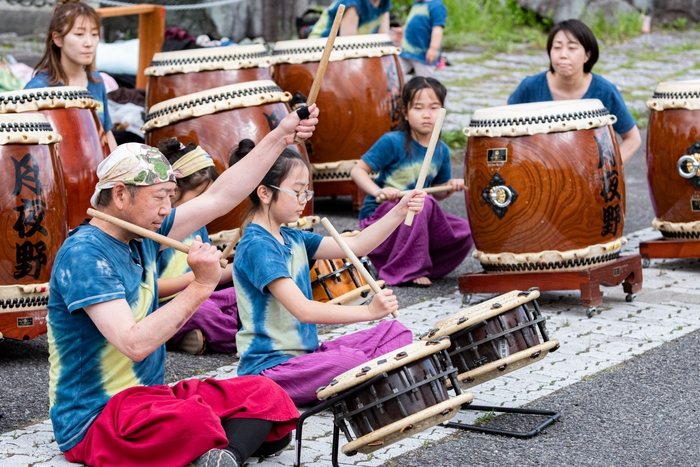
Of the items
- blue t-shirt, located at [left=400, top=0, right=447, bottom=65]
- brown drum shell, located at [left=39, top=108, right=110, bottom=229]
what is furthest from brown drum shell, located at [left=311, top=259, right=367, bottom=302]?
blue t-shirt, located at [left=400, top=0, right=447, bottom=65]

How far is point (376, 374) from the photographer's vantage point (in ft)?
8.29

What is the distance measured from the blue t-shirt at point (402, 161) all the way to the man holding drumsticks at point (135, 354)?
6.81 feet

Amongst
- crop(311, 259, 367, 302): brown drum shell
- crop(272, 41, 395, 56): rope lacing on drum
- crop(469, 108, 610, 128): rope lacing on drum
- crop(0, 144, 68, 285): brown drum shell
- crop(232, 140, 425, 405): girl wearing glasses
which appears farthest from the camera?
crop(272, 41, 395, 56): rope lacing on drum

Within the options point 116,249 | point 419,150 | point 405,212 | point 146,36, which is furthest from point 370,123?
point 116,249

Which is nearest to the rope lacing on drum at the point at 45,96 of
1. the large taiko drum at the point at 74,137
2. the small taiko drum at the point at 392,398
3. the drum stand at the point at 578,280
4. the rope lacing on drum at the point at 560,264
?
the large taiko drum at the point at 74,137

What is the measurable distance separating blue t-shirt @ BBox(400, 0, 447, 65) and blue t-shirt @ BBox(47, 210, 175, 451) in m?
5.21

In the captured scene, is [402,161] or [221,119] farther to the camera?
[402,161]

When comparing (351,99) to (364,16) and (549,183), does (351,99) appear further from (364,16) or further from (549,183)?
(549,183)

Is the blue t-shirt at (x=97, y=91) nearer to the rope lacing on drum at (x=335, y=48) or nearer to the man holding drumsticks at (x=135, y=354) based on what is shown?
the rope lacing on drum at (x=335, y=48)

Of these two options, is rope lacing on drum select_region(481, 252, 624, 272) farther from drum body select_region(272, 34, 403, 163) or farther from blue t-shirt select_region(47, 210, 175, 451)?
blue t-shirt select_region(47, 210, 175, 451)

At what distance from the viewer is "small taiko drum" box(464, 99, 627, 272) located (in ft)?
13.9

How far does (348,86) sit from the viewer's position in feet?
19.3

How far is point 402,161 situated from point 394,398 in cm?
250

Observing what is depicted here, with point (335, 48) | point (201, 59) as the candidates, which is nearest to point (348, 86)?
point (335, 48)
